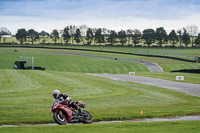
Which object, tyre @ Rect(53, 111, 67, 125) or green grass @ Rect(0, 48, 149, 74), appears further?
green grass @ Rect(0, 48, 149, 74)

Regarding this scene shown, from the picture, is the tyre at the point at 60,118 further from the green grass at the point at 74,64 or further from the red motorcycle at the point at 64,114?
the green grass at the point at 74,64

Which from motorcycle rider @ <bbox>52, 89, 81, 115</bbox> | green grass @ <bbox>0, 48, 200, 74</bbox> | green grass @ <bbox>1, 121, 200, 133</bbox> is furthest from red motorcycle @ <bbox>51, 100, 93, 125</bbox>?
green grass @ <bbox>0, 48, 200, 74</bbox>

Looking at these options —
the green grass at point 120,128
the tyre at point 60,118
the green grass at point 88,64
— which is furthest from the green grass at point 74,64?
the tyre at point 60,118

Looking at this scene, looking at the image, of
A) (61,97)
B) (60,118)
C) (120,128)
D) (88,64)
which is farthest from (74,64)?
(120,128)

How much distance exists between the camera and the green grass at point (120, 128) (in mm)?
15102

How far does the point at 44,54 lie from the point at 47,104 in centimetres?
10434

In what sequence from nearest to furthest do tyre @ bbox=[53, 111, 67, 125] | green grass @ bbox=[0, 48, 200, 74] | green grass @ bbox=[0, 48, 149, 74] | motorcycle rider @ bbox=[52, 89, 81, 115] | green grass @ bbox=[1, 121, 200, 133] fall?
green grass @ bbox=[1, 121, 200, 133] → motorcycle rider @ bbox=[52, 89, 81, 115] → tyre @ bbox=[53, 111, 67, 125] → green grass @ bbox=[0, 48, 200, 74] → green grass @ bbox=[0, 48, 149, 74]

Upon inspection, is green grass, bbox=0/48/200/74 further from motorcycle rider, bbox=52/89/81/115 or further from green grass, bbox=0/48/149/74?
motorcycle rider, bbox=52/89/81/115

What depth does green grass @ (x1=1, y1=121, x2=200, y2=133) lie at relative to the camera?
49.5 ft

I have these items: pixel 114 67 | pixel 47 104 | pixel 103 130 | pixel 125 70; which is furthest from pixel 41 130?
pixel 114 67

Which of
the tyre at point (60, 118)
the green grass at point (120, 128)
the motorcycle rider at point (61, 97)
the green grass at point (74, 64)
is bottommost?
the green grass at point (74, 64)

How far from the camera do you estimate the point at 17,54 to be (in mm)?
124562

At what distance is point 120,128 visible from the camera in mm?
15867

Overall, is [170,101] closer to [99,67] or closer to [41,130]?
[41,130]
